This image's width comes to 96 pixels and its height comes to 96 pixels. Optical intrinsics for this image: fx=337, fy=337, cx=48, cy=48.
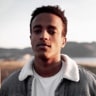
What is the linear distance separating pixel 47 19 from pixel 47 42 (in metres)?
0.17

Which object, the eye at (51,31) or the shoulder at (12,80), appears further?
the shoulder at (12,80)

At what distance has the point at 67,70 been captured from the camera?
7.45 ft

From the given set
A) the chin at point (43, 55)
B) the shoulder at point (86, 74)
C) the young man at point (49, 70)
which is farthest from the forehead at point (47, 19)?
the shoulder at point (86, 74)

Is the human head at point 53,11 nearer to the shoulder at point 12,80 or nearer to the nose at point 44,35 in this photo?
the nose at point 44,35

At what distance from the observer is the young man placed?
2186 mm

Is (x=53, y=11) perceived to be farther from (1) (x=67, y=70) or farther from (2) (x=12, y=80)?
(2) (x=12, y=80)

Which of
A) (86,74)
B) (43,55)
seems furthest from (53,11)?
(86,74)

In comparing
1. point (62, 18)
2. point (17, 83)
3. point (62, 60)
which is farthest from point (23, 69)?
point (62, 18)

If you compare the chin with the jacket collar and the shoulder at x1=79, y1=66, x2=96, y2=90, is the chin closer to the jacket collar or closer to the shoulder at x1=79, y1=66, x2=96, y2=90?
the jacket collar

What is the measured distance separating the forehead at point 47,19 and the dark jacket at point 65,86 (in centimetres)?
37

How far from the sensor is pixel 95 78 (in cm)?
229

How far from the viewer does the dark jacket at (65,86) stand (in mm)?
2199

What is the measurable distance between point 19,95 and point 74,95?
0.37 meters

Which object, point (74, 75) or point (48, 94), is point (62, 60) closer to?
point (74, 75)
